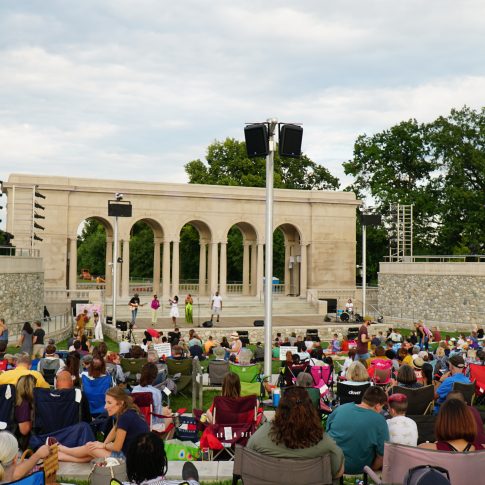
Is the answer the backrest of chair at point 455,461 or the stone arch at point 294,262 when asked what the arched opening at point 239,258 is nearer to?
the stone arch at point 294,262

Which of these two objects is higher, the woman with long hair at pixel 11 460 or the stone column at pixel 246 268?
the stone column at pixel 246 268

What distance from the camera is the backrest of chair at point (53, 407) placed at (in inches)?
324

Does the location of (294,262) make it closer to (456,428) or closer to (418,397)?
(418,397)

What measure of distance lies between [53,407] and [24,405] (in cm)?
37

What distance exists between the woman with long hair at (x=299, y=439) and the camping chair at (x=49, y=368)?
6774mm

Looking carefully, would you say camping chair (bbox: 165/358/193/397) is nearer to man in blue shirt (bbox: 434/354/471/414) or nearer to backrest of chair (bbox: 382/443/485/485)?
man in blue shirt (bbox: 434/354/471/414)

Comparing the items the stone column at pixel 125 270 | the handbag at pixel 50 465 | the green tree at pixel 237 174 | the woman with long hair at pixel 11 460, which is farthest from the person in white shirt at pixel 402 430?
the green tree at pixel 237 174

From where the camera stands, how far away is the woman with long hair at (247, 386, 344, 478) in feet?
17.7

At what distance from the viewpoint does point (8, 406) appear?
8148mm

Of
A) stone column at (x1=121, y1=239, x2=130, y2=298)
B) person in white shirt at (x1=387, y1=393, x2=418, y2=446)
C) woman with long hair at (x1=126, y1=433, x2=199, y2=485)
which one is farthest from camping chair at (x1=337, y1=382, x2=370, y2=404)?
stone column at (x1=121, y1=239, x2=130, y2=298)

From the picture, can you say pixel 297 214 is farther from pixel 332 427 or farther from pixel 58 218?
pixel 332 427

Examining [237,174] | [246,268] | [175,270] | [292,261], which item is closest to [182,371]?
[175,270]

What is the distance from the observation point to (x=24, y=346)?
17578 millimetres

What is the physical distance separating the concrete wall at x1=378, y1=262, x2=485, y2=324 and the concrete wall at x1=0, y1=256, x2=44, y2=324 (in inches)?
857
